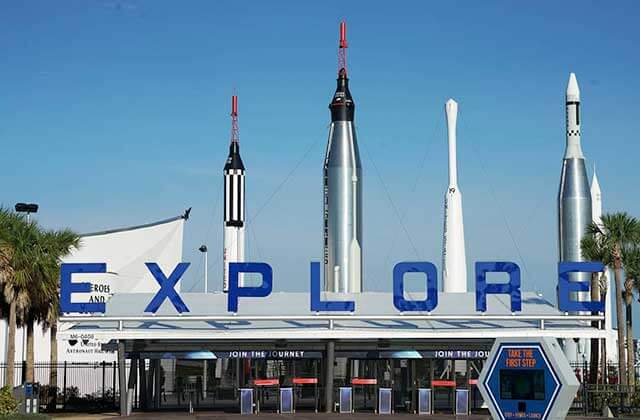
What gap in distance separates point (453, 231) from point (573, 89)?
13610 millimetres

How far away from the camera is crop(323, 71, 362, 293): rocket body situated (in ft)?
250

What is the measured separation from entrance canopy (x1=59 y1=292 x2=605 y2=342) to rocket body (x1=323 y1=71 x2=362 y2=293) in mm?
27652

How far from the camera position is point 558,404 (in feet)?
78.1

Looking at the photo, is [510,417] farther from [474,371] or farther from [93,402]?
[93,402]

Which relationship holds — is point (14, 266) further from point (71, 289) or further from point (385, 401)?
point (385, 401)

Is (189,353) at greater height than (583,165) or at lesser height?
lesser

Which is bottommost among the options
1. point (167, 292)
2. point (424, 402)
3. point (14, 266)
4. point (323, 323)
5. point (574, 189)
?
point (424, 402)

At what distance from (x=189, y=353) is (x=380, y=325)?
775 centimetres

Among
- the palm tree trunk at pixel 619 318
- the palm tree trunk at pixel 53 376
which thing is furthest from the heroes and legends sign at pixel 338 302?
the palm tree trunk at pixel 53 376

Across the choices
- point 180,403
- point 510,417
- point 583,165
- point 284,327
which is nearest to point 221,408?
point 180,403

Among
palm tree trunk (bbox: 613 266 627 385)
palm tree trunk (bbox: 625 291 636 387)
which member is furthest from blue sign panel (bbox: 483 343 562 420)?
palm tree trunk (bbox: 625 291 636 387)

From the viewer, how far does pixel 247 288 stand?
4503 cm

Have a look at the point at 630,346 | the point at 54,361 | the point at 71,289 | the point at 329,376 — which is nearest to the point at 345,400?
the point at 329,376

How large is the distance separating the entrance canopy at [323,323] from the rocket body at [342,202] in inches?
1089
